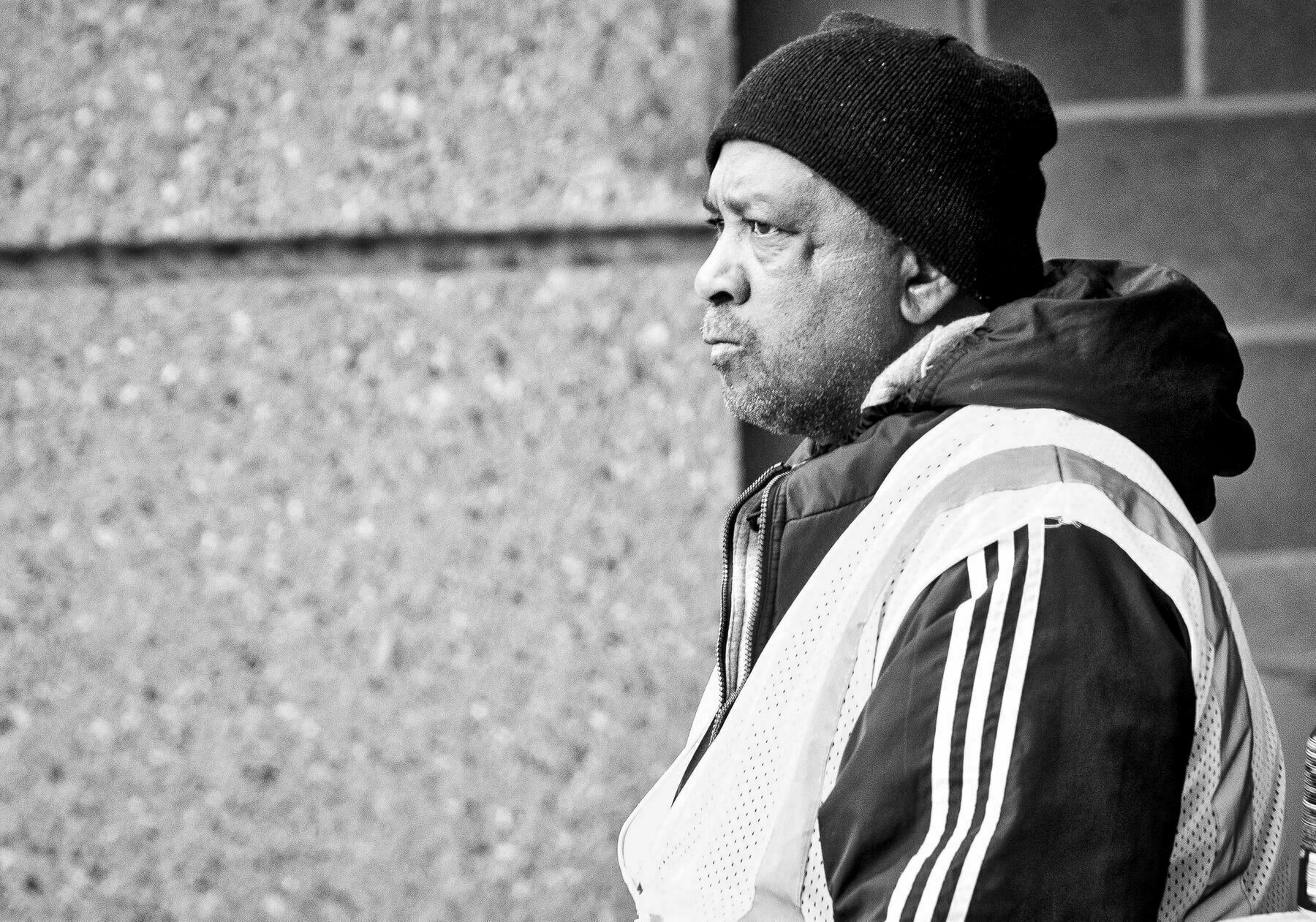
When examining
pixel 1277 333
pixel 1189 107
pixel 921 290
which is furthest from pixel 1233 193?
pixel 921 290

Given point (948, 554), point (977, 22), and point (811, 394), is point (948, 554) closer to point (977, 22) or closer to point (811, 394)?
point (811, 394)

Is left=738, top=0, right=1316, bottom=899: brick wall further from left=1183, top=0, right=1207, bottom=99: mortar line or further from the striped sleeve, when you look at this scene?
the striped sleeve

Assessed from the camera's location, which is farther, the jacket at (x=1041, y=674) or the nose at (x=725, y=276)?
the nose at (x=725, y=276)

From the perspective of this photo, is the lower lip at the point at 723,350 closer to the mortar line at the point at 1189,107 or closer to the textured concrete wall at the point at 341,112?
the textured concrete wall at the point at 341,112

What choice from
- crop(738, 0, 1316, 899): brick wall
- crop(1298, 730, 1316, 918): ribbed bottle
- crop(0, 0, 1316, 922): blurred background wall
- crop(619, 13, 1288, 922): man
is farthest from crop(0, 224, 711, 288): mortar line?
crop(1298, 730, 1316, 918): ribbed bottle

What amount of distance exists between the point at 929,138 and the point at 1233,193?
1.33 meters

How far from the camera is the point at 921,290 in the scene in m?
2.00

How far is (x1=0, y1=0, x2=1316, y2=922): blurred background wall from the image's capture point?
258 cm

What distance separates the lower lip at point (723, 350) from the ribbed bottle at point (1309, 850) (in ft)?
3.15

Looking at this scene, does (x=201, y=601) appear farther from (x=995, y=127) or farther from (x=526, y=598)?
(x=995, y=127)

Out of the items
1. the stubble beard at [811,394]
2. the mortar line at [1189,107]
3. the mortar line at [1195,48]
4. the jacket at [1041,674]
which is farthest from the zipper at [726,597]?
the mortar line at [1195,48]

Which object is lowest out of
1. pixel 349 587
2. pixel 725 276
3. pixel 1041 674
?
pixel 349 587

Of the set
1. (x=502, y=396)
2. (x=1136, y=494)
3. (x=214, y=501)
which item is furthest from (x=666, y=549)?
(x=1136, y=494)

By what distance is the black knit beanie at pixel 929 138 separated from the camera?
1.94m
